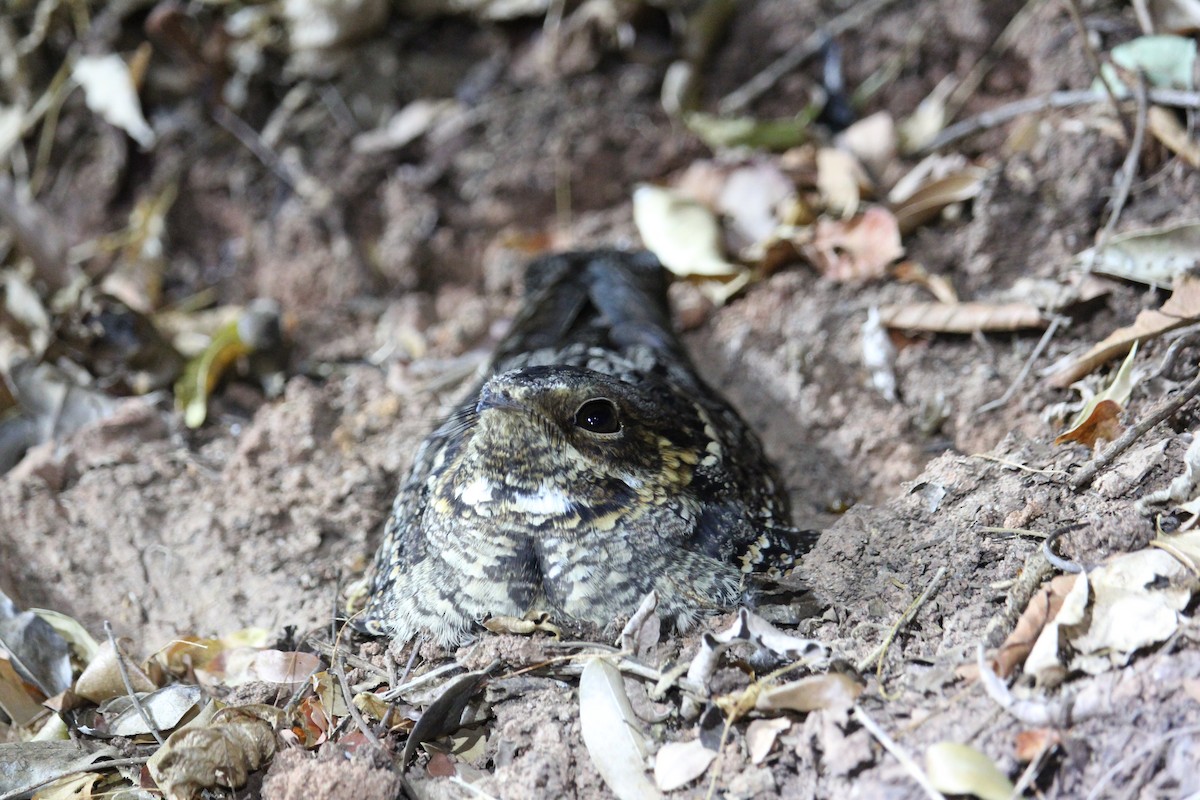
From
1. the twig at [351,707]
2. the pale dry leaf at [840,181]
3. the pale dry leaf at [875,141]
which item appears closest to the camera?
the twig at [351,707]

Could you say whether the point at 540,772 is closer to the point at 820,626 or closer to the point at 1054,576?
the point at 820,626

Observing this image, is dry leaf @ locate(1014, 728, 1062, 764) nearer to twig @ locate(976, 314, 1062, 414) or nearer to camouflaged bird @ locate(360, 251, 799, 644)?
camouflaged bird @ locate(360, 251, 799, 644)

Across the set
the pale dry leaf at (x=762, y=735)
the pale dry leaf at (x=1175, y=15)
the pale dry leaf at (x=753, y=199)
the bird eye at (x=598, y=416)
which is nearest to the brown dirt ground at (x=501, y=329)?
the pale dry leaf at (x=762, y=735)

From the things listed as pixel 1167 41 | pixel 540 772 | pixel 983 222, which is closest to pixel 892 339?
pixel 983 222

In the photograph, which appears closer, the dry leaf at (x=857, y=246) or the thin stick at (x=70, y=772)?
the thin stick at (x=70, y=772)

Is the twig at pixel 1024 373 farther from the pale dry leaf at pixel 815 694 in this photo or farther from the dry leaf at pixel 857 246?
the pale dry leaf at pixel 815 694

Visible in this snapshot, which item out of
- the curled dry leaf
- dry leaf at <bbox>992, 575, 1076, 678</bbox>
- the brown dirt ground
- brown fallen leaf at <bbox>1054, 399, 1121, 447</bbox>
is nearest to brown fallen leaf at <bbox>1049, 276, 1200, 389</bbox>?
the brown dirt ground

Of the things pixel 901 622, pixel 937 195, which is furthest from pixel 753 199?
pixel 901 622

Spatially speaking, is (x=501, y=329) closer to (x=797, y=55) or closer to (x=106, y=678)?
(x=797, y=55)
